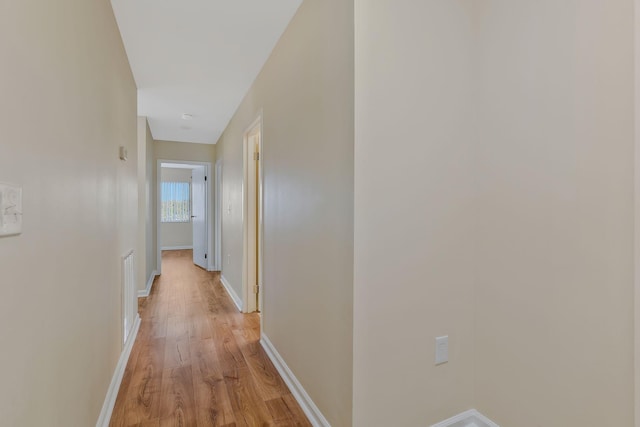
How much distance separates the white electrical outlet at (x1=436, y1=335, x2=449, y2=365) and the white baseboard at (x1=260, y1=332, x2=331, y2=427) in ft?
2.11

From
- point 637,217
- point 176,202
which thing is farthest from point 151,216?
point 637,217

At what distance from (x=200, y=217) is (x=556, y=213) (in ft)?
19.4

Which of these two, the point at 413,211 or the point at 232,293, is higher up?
the point at 413,211

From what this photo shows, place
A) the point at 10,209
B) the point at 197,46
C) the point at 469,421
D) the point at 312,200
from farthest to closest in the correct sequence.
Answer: the point at 197,46 < the point at 312,200 < the point at 469,421 < the point at 10,209

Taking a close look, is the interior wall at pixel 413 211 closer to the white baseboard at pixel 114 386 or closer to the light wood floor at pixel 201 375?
the light wood floor at pixel 201 375

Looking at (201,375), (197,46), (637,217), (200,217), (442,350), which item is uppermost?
(197,46)

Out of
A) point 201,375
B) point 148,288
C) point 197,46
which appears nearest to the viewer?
point 201,375

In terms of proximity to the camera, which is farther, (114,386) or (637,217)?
(114,386)

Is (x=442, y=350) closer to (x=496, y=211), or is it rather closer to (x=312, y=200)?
(x=496, y=211)

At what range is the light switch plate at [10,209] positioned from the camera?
0.72m

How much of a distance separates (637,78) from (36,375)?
2.14 meters

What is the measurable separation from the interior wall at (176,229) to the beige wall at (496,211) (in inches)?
333

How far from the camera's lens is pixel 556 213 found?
1278 millimetres

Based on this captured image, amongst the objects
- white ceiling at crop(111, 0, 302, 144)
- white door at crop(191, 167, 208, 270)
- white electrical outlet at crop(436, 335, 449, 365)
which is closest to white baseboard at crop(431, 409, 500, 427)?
white electrical outlet at crop(436, 335, 449, 365)
